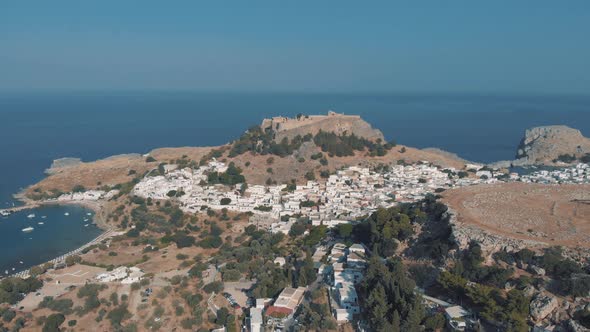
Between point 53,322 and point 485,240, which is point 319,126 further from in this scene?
point 53,322

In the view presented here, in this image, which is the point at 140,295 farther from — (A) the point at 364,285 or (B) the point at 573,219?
(B) the point at 573,219

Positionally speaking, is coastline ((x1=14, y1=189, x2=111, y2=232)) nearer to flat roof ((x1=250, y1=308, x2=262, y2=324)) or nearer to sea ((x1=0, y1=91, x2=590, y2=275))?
sea ((x1=0, y1=91, x2=590, y2=275))

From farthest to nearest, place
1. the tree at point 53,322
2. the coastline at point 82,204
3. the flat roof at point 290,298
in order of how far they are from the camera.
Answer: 1. the coastline at point 82,204
2. the tree at point 53,322
3. the flat roof at point 290,298

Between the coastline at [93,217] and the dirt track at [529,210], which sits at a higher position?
the dirt track at [529,210]

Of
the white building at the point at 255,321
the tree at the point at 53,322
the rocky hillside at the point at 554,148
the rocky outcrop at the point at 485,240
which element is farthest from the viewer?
the rocky hillside at the point at 554,148

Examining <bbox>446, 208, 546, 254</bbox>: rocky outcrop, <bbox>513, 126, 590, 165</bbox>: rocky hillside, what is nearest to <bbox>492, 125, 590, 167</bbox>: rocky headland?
<bbox>513, 126, 590, 165</bbox>: rocky hillside

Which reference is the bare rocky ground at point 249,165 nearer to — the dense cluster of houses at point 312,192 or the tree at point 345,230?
the dense cluster of houses at point 312,192

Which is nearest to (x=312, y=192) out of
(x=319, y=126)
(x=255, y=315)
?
(x=319, y=126)

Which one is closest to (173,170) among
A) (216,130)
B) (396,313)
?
(396,313)

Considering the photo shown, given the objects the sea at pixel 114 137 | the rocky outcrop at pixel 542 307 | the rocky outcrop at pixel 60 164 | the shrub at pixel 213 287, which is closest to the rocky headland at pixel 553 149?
the sea at pixel 114 137
